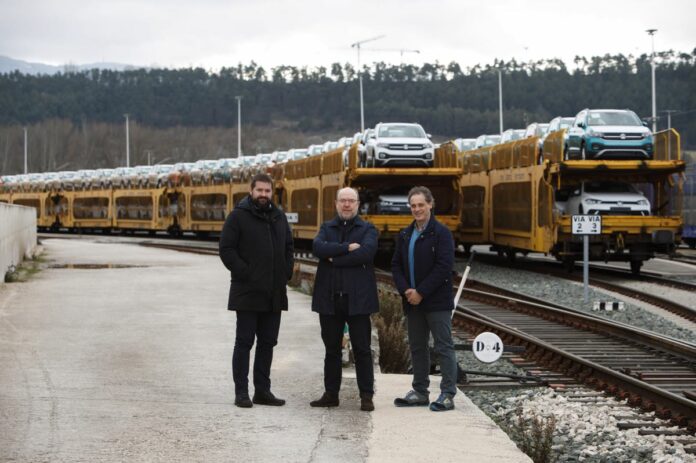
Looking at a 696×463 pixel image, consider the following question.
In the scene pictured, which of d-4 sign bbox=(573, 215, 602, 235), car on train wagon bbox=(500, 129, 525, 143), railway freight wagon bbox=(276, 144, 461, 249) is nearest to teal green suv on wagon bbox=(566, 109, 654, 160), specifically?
railway freight wagon bbox=(276, 144, 461, 249)

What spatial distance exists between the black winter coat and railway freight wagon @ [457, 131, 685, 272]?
59.0 feet

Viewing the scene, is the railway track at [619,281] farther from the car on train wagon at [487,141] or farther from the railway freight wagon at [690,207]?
the railway freight wagon at [690,207]

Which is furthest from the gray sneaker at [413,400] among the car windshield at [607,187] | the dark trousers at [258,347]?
the car windshield at [607,187]

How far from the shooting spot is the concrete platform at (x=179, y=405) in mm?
8297

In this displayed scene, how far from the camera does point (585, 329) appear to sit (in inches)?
705

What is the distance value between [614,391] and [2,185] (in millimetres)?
80513

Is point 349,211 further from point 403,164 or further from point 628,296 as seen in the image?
point 403,164

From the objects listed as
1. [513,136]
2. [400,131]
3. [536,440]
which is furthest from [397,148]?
[536,440]

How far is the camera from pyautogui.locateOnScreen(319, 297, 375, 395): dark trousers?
9.90 m

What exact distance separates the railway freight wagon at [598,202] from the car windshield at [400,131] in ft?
9.12

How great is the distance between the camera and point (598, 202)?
28297 mm

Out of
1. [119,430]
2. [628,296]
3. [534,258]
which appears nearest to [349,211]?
[119,430]

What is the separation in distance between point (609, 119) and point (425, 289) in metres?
20.6

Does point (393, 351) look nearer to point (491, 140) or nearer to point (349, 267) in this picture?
point (349, 267)
